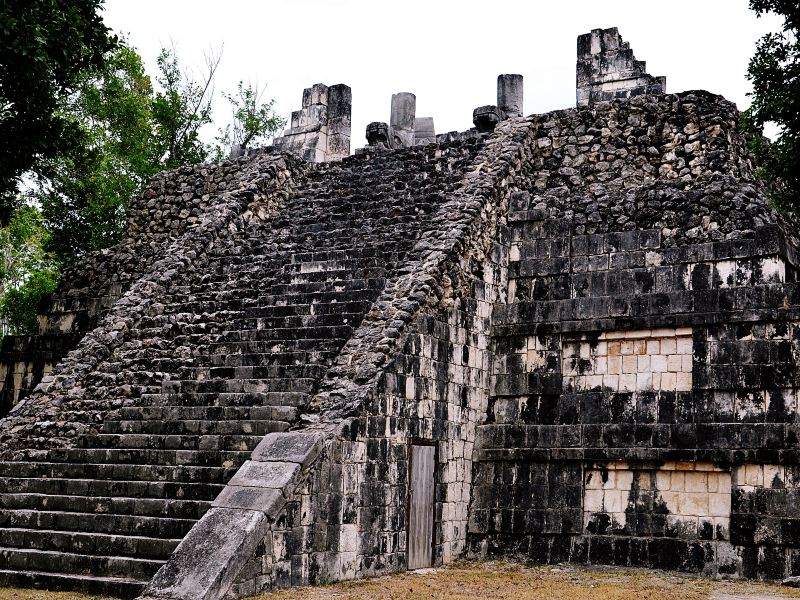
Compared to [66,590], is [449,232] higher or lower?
higher

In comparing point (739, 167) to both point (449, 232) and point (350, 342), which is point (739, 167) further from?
point (350, 342)

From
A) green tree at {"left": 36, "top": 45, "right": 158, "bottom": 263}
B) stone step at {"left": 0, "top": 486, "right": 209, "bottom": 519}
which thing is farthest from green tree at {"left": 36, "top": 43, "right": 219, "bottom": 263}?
stone step at {"left": 0, "top": 486, "right": 209, "bottom": 519}

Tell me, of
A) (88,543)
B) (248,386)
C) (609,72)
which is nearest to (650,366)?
(248,386)

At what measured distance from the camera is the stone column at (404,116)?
20.0 meters

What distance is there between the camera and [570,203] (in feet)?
49.2

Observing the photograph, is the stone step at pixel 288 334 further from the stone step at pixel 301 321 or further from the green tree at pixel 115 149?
the green tree at pixel 115 149

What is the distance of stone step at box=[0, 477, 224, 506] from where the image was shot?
37.1ft

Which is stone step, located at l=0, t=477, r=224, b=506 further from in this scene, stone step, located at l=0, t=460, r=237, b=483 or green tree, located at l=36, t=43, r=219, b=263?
green tree, located at l=36, t=43, r=219, b=263

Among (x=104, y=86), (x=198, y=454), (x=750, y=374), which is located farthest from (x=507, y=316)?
(x=104, y=86)

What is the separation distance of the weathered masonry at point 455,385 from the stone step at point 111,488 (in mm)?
31

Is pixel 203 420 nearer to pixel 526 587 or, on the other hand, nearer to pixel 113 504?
pixel 113 504

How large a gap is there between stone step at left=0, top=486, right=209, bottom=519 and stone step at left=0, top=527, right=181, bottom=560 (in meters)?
0.36

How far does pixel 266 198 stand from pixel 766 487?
9.76 m

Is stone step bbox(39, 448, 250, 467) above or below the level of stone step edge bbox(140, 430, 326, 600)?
above
